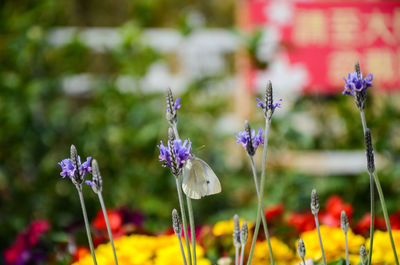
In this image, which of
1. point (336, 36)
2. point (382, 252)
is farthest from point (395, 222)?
point (336, 36)

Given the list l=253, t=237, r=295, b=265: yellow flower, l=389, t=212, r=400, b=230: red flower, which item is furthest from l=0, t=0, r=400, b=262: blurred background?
l=253, t=237, r=295, b=265: yellow flower

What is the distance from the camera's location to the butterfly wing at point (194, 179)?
0.68 metres

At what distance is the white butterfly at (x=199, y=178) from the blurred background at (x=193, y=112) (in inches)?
53.5

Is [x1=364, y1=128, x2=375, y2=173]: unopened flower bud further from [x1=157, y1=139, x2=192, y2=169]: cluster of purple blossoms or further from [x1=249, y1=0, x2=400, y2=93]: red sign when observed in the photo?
[x1=249, y1=0, x2=400, y2=93]: red sign

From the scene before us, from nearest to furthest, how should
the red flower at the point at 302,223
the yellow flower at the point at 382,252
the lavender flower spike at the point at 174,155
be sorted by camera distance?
the lavender flower spike at the point at 174,155, the yellow flower at the point at 382,252, the red flower at the point at 302,223

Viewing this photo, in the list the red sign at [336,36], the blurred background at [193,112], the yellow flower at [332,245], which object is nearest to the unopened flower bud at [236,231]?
the yellow flower at [332,245]

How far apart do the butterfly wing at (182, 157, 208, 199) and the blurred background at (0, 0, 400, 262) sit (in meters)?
1.36

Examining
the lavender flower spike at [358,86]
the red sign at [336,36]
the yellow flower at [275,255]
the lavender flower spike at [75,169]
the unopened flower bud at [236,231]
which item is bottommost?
the yellow flower at [275,255]

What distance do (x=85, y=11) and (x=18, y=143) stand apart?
6.17 meters

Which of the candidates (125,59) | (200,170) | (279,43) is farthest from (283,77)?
(200,170)

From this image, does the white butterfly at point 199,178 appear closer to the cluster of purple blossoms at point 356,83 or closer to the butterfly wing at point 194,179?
the butterfly wing at point 194,179

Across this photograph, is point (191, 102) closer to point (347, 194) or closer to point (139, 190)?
point (139, 190)

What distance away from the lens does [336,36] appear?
291 centimetres

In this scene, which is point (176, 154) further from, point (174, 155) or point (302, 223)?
point (302, 223)
